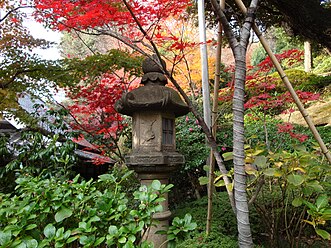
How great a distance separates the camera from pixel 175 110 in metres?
2.84

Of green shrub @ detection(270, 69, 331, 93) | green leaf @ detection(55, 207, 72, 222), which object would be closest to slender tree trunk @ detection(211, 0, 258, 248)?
green leaf @ detection(55, 207, 72, 222)

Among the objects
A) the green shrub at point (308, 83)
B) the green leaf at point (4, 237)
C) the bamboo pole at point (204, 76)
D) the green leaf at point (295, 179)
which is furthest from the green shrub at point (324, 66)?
the green leaf at point (4, 237)

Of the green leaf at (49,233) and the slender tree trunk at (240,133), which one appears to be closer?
the green leaf at (49,233)

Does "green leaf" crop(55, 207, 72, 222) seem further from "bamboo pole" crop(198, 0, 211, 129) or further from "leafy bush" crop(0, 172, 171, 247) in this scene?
"bamboo pole" crop(198, 0, 211, 129)

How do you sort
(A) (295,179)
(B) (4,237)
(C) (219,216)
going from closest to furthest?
(B) (4,237)
(A) (295,179)
(C) (219,216)

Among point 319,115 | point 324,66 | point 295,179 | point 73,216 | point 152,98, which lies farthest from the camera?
point 324,66

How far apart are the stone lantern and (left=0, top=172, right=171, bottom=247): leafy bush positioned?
1.38 m

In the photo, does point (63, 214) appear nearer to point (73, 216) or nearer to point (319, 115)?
point (73, 216)

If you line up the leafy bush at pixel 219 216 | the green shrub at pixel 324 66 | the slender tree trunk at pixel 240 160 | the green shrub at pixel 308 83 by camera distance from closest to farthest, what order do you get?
the slender tree trunk at pixel 240 160 < the leafy bush at pixel 219 216 < the green shrub at pixel 308 83 < the green shrub at pixel 324 66

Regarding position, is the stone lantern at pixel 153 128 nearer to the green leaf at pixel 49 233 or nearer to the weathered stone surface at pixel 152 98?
the weathered stone surface at pixel 152 98

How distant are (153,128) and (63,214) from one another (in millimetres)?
1734

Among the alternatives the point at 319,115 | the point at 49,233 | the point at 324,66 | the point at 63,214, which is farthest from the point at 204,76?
the point at 324,66

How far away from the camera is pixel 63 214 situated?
108 centimetres

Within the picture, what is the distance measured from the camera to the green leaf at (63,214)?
3.49 feet
